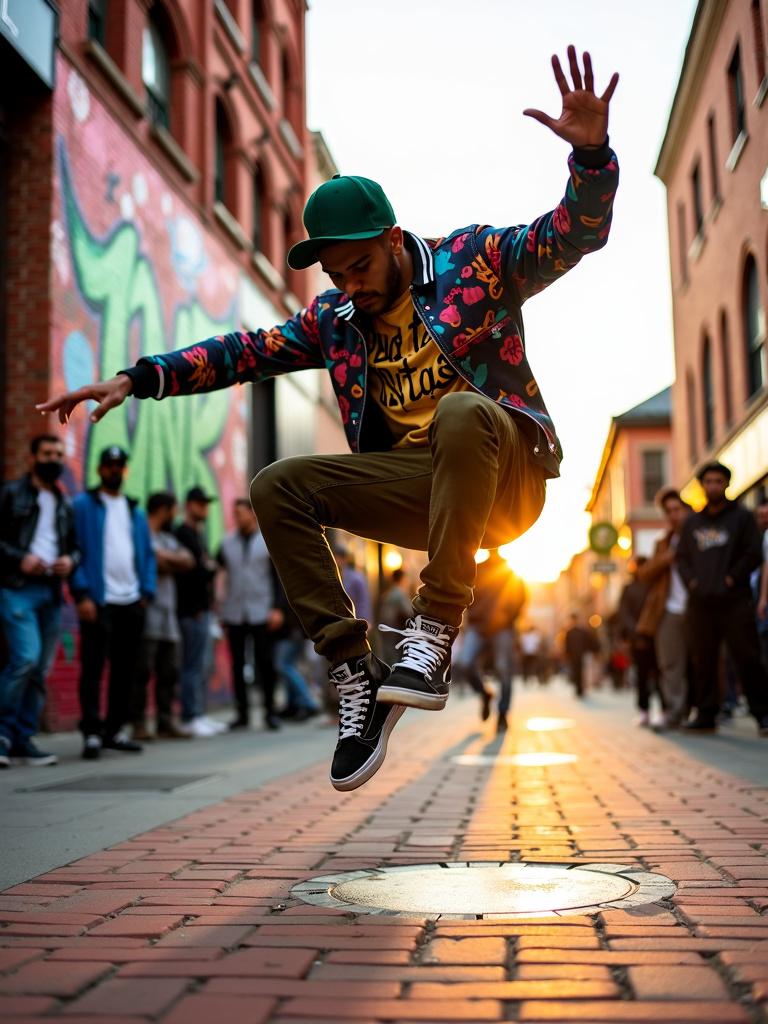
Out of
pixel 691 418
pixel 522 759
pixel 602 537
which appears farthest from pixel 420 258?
pixel 691 418

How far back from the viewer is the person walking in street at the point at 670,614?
10.0 m

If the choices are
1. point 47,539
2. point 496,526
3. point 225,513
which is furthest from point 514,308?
point 225,513

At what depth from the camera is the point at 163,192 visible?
46.3 feet

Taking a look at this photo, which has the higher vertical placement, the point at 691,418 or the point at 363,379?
the point at 691,418

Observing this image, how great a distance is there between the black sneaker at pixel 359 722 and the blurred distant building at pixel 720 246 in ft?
40.3

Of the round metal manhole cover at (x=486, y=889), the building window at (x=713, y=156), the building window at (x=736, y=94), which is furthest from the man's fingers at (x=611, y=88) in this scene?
the building window at (x=713, y=156)

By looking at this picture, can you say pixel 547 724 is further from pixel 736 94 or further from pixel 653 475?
pixel 653 475

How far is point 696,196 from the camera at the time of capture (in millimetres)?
23812

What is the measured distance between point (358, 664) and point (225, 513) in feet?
42.0

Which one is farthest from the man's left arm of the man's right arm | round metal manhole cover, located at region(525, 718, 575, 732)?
round metal manhole cover, located at region(525, 718, 575, 732)

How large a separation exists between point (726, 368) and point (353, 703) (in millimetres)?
18829

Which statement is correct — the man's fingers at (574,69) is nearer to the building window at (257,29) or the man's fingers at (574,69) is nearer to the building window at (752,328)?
the building window at (752,328)

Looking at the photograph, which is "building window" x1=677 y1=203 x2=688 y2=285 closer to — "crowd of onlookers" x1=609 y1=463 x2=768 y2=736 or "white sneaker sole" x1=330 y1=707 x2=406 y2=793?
"crowd of onlookers" x1=609 y1=463 x2=768 y2=736

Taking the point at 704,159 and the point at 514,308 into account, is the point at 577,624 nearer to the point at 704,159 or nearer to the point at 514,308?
the point at 704,159
